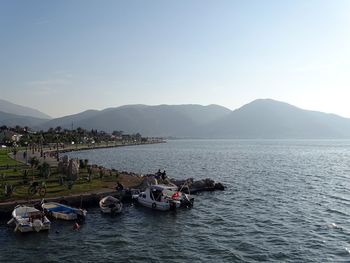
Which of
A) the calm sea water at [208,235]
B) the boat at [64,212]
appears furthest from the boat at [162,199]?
the boat at [64,212]

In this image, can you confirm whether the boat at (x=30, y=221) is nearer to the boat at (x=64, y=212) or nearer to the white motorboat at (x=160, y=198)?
the boat at (x=64, y=212)

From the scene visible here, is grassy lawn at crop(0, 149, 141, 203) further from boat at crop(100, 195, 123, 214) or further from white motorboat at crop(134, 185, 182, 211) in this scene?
white motorboat at crop(134, 185, 182, 211)

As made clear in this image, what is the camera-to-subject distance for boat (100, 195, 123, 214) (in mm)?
43906

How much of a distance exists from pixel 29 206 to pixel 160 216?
14055mm

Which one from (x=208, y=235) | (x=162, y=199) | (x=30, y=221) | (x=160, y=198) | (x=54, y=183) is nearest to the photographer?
(x=208, y=235)

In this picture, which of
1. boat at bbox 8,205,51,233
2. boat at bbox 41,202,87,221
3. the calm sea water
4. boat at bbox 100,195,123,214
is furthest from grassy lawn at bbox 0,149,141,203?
the calm sea water

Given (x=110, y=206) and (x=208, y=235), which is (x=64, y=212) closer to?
(x=110, y=206)

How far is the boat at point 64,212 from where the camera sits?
40656 millimetres

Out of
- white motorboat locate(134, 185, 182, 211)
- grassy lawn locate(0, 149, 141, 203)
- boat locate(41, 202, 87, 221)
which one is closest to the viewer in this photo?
boat locate(41, 202, 87, 221)

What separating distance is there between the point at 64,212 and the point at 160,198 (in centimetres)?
1194

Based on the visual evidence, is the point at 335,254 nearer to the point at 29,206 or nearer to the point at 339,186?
the point at 29,206

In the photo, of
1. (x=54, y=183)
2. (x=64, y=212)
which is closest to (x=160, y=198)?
(x=64, y=212)

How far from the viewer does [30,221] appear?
3672 cm

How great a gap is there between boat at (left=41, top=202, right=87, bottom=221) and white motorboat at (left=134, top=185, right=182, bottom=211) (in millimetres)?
9521
